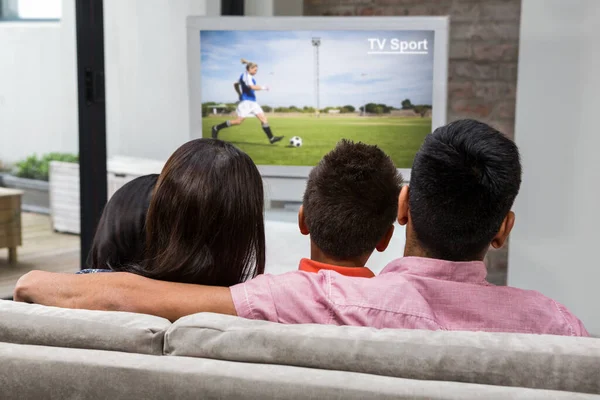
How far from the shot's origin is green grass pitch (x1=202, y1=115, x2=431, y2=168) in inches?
142

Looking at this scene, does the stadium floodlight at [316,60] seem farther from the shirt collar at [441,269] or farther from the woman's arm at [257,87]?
the shirt collar at [441,269]

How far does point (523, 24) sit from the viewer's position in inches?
143

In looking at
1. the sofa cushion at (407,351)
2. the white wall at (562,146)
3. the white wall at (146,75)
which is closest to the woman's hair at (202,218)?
the sofa cushion at (407,351)

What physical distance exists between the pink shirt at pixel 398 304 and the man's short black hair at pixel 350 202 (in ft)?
0.78

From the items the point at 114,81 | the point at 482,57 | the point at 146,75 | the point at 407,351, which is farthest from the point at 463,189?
the point at 482,57

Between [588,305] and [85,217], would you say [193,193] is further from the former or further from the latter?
[588,305]

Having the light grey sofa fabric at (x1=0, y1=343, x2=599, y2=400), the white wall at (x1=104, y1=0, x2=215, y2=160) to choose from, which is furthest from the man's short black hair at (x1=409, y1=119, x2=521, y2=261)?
the white wall at (x1=104, y1=0, x2=215, y2=160)

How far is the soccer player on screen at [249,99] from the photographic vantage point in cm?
365

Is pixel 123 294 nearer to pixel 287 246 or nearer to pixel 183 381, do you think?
pixel 183 381

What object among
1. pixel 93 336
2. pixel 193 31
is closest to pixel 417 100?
pixel 193 31

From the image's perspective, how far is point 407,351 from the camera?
1032 mm

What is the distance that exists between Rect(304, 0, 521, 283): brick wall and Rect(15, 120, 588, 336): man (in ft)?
10.2

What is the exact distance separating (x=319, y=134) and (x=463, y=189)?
2365 millimetres

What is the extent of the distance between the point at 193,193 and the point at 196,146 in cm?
11
